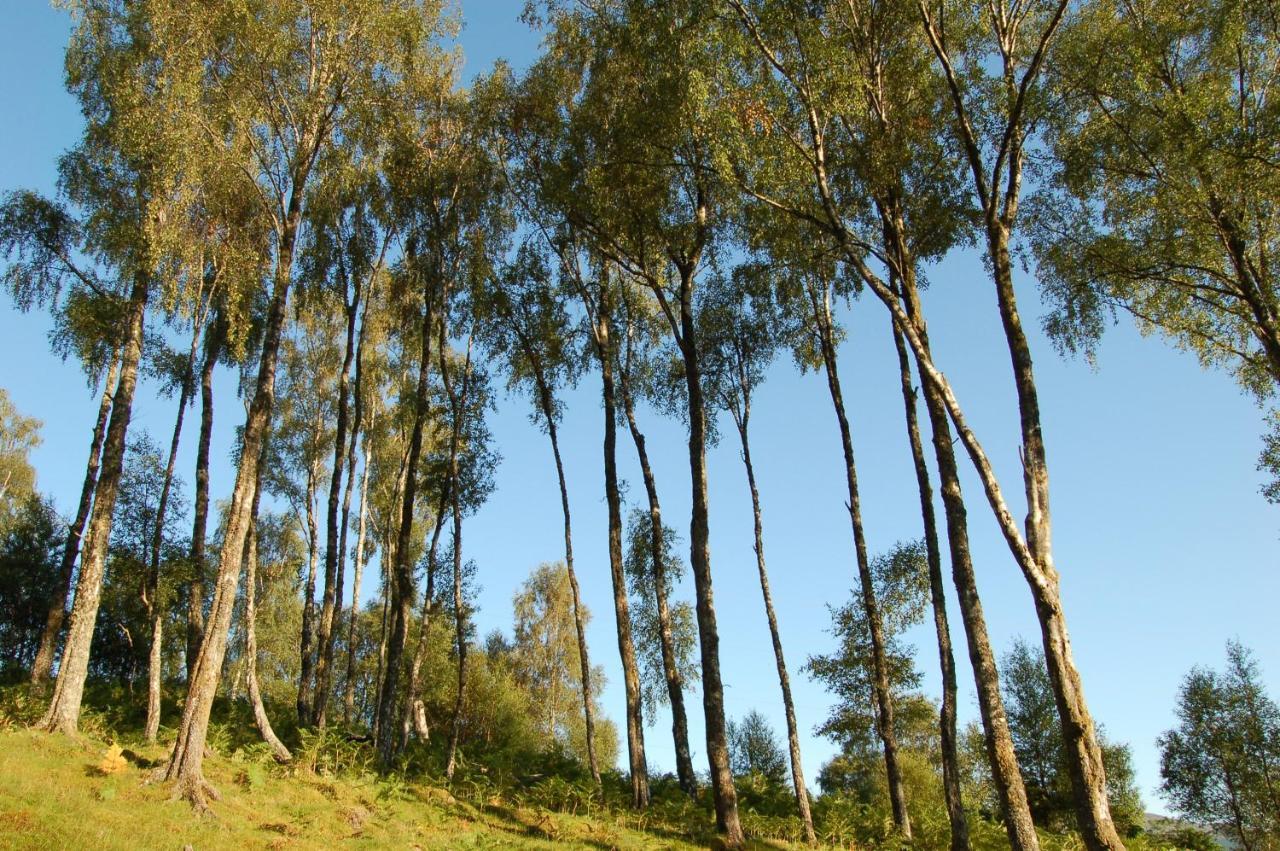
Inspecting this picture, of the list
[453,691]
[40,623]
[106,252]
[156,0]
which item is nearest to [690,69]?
[156,0]

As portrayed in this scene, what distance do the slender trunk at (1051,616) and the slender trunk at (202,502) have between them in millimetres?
16046

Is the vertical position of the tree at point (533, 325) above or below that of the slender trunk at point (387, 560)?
above

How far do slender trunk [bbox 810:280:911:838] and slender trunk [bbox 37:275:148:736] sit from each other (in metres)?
16.1

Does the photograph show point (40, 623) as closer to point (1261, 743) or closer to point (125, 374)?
point (125, 374)

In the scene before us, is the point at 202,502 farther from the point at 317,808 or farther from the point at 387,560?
the point at 387,560

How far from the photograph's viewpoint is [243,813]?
11055mm

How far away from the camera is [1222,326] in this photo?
17859mm

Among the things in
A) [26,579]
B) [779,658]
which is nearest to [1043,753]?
[779,658]

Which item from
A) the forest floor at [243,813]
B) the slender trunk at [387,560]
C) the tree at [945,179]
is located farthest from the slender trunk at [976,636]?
the slender trunk at [387,560]

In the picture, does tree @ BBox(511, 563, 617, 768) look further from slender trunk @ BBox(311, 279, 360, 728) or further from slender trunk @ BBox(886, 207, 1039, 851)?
slender trunk @ BBox(886, 207, 1039, 851)

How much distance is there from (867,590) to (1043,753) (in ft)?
68.7

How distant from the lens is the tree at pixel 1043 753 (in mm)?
27406

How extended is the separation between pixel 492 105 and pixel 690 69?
10.6 metres

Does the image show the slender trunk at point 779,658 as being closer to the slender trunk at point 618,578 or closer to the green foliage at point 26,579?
the slender trunk at point 618,578
